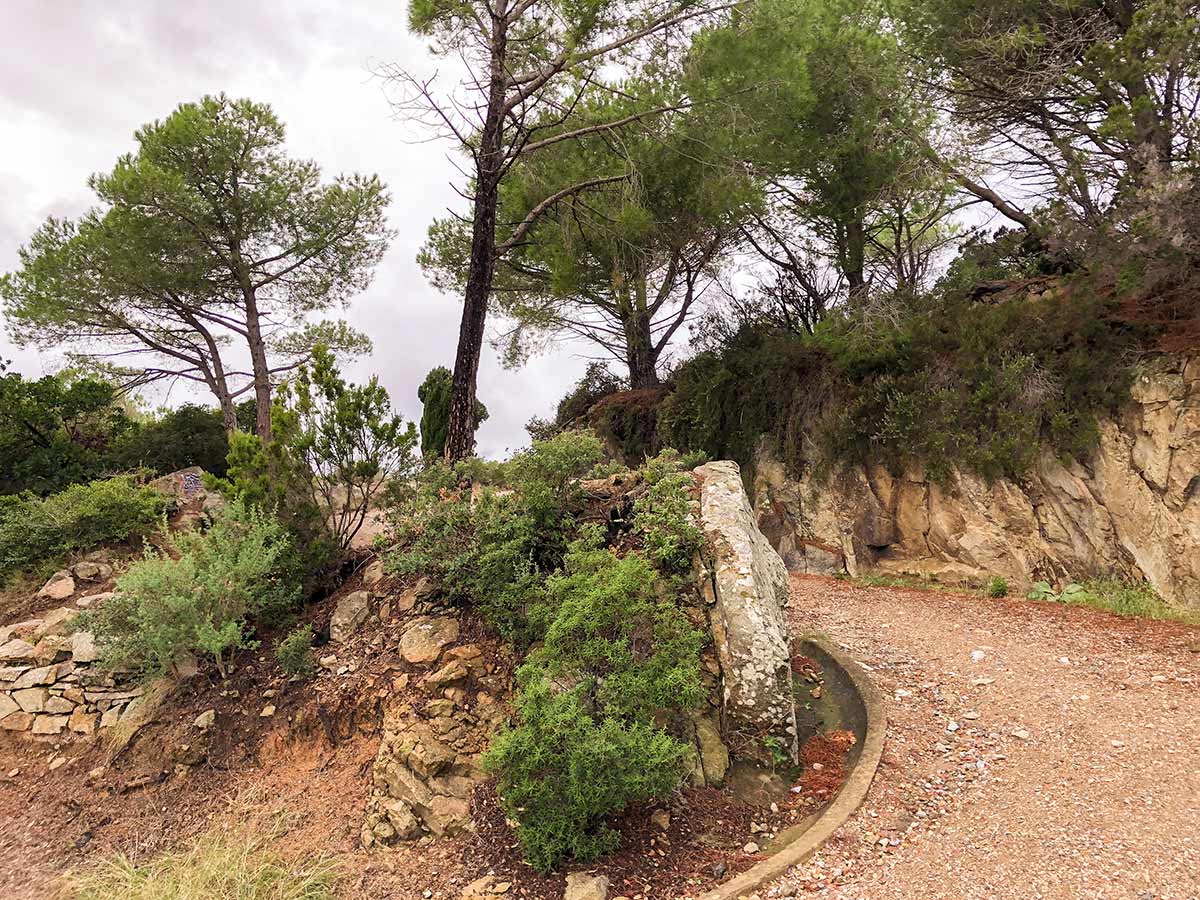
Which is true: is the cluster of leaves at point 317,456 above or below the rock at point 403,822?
above

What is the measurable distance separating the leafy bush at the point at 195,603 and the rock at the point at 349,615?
0.49 metres

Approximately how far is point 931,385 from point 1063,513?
210cm

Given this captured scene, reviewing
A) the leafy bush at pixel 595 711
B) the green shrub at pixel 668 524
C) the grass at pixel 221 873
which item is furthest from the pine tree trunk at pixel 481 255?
the grass at pixel 221 873

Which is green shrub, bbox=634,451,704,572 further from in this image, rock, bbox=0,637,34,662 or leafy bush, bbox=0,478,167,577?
leafy bush, bbox=0,478,167,577

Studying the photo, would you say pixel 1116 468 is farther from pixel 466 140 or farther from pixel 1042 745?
pixel 466 140

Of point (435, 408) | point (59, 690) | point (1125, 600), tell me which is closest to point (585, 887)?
point (59, 690)

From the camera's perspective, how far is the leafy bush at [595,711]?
3166 mm

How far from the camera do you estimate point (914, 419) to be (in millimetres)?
8352

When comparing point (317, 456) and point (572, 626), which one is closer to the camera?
point (572, 626)

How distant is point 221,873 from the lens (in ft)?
11.5

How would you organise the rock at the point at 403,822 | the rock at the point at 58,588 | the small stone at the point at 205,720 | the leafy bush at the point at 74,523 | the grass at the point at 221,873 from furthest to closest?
the leafy bush at the point at 74,523 → the rock at the point at 58,588 → the small stone at the point at 205,720 → the rock at the point at 403,822 → the grass at the point at 221,873

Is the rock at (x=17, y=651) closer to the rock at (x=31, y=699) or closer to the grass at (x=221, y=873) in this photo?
the rock at (x=31, y=699)

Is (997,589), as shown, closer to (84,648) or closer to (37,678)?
(84,648)

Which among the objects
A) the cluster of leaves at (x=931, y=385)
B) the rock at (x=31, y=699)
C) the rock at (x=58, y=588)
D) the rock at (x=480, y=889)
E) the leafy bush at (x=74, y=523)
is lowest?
the rock at (x=480, y=889)
